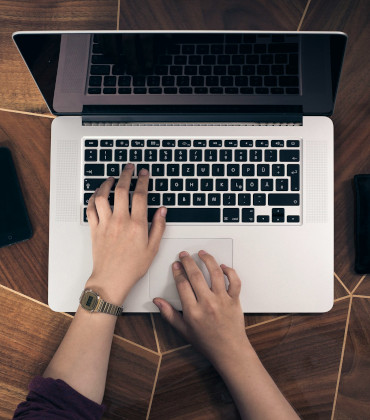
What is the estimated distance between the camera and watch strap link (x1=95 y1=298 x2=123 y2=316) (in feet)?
2.32

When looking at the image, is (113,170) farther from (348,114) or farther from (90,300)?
(348,114)

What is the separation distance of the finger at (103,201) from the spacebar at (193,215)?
116 millimetres

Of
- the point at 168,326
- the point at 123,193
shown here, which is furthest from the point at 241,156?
the point at 168,326

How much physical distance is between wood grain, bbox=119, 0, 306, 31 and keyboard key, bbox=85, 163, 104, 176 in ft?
0.97

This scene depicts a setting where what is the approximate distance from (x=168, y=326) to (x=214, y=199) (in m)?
0.28

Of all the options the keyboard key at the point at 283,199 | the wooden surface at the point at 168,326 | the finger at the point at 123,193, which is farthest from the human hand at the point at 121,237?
the keyboard key at the point at 283,199

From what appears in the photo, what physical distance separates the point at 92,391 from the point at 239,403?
272 millimetres

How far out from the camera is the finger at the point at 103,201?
711 mm

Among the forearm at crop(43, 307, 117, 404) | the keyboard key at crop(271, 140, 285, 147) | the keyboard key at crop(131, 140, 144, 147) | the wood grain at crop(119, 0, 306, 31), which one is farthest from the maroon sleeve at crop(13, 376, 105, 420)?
the wood grain at crop(119, 0, 306, 31)

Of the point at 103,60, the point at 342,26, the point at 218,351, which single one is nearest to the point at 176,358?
the point at 218,351

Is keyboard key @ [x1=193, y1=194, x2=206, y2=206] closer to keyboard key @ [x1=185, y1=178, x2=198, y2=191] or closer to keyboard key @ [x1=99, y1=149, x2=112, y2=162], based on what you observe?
keyboard key @ [x1=185, y1=178, x2=198, y2=191]

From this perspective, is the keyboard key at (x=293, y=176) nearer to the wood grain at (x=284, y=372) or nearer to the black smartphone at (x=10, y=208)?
the wood grain at (x=284, y=372)

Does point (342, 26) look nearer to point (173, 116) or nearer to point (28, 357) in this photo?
point (173, 116)

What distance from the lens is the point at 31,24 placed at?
79 centimetres
